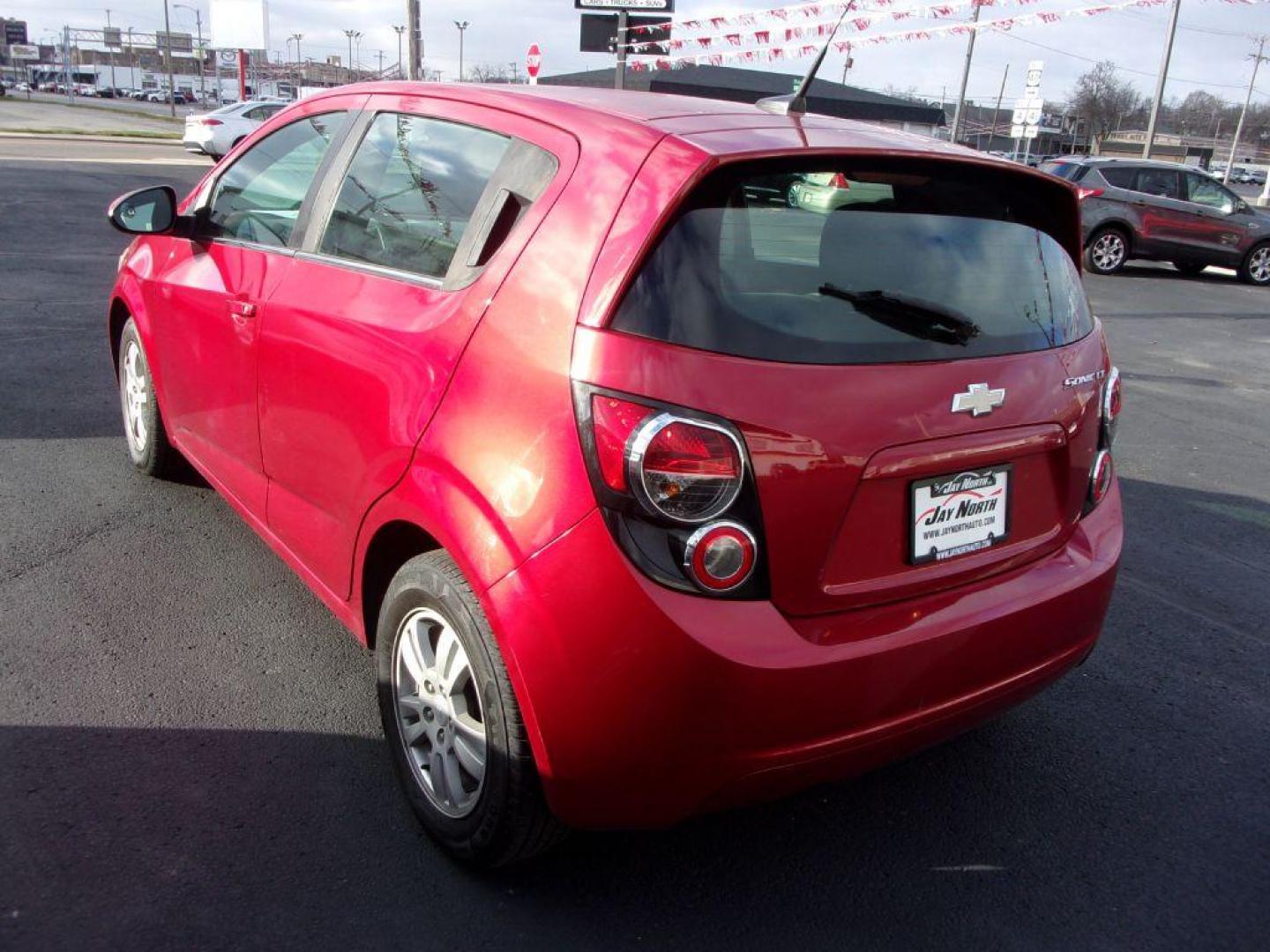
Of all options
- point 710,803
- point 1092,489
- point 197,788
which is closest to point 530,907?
point 710,803

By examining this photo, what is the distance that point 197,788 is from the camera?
8.89ft

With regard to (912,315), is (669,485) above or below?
below

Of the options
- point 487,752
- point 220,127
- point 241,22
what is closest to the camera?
point 487,752

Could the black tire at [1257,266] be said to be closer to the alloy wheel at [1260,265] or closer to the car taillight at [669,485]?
the alloy wheel at [1260,265]

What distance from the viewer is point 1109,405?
278cm

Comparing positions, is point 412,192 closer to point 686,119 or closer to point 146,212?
point 686,119

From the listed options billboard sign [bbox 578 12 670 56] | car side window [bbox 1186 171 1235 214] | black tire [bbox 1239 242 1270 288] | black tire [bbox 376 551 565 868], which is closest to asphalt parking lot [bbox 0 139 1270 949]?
black tire [bbox 376 551 565 868]

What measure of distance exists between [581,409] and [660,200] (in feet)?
1.50

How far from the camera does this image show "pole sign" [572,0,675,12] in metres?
21.9

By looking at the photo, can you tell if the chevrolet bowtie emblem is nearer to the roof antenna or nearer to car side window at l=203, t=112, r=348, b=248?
the roof antenna

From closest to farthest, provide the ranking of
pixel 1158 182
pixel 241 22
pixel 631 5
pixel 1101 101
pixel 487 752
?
pixel 487 752 → pixel 1158 182 → pixel 631 5 → pixel 241 22 → pixel 1101 101

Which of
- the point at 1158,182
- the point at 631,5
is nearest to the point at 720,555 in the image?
the point at 1158,182

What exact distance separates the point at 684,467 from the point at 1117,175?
681 inches

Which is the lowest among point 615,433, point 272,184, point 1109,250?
point 1109,250
